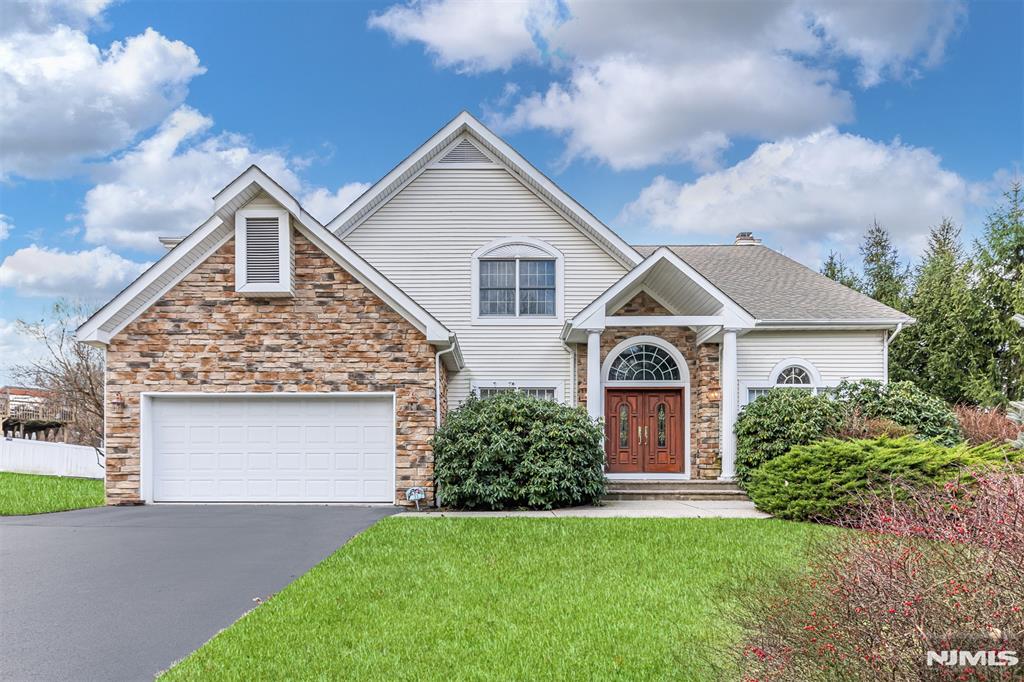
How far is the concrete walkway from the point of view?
39.3 ft

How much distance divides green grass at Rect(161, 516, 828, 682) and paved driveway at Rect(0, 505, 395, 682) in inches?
18.2

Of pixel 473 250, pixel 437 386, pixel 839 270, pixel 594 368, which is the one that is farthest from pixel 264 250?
pixel 839 270

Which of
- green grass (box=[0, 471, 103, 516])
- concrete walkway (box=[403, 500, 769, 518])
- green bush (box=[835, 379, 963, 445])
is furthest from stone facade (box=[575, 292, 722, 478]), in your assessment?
green grass (box=[0, 471, 103, 516])

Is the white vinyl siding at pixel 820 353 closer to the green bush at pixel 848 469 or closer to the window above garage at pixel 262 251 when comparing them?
the green bush at pixel 848 469

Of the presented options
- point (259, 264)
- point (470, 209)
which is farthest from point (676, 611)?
point (470, 209)

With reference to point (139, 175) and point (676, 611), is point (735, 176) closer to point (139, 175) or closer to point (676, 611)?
point (139, 175)

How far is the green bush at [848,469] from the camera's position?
35.7ft

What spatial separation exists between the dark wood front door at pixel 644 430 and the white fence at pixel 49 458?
16941 mm

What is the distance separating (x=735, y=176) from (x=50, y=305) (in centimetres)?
2652

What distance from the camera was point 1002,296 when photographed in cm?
2611

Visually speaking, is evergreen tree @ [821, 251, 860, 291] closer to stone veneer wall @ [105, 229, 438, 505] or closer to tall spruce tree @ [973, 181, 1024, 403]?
tall spruce tree @ [973, 181, 1024, 403]

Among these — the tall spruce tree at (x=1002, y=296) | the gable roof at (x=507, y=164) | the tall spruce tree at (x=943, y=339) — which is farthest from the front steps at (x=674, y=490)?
the tall spruce tree at (x=943, y=339)

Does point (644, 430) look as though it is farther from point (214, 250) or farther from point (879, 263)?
point (879, 263)

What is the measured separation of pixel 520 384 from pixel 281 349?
17.5 ft
